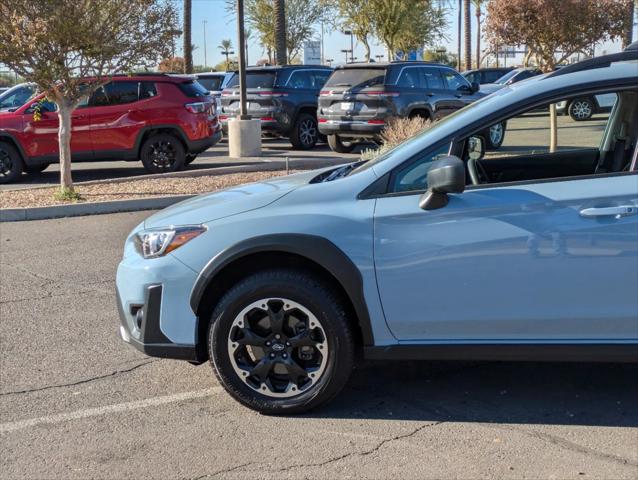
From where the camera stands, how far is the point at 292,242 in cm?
415

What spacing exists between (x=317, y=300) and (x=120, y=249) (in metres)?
5.09

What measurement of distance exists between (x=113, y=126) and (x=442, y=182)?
1123cm

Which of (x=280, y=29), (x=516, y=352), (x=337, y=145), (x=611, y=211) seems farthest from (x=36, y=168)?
(x=611, y=211)

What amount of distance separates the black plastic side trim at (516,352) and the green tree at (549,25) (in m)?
12.5

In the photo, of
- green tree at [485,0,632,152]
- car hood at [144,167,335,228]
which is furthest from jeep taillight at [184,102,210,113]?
car hood at [144,167,335,228]

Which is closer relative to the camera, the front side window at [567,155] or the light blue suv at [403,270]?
the light blue suv at [403,270]

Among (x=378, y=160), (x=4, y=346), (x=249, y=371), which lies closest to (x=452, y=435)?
(x=249, y=371)

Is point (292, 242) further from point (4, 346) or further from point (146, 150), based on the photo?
point (146, 150)

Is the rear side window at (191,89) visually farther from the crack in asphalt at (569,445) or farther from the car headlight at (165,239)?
the crack in asphalt at (569,445)

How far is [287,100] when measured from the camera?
1836 centimetres

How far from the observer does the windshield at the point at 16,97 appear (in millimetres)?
14688

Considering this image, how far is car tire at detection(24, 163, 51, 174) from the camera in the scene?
1459cm

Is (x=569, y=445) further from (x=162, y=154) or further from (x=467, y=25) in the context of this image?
(x=467, y=25)

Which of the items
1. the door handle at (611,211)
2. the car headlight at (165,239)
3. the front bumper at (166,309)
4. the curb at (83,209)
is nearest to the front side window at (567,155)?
the door handle at (611,211)
